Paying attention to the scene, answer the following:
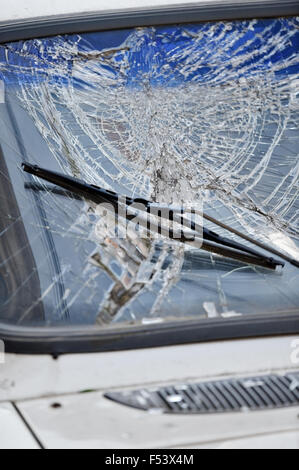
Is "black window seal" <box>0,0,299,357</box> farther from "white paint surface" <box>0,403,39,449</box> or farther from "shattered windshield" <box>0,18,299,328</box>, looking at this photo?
"white paint surface" <box>0,403,39,449</box>

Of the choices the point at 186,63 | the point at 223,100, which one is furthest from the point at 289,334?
the point at 186,63

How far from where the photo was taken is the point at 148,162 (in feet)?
7.69

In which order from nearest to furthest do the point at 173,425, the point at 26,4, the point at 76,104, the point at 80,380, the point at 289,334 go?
the point at 173,425
the point at 80,380
the point at 289,334
the point at 76,104
the point at 26,4

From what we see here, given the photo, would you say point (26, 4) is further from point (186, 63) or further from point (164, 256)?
point (164, 256)

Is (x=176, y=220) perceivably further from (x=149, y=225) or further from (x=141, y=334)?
(x=141, y=334)

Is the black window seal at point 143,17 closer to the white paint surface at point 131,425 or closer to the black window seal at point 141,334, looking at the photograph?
the black window seal at point 141,334

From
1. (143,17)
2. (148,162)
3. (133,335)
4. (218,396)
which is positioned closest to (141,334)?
(133,335)

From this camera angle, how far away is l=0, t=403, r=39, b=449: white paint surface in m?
1.41

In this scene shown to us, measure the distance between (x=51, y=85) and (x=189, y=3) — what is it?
2.04 feet

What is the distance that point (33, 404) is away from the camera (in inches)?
60.2

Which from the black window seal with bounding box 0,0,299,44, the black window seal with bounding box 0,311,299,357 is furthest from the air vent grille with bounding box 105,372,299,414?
the black window seal with bounding box 0,0,299,44

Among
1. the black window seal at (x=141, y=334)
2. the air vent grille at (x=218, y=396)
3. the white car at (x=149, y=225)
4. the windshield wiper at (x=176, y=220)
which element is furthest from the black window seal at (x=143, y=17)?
the air vent grille at (x=218, y=396)

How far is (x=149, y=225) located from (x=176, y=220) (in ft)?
0.26

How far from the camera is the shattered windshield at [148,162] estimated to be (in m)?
1.83
